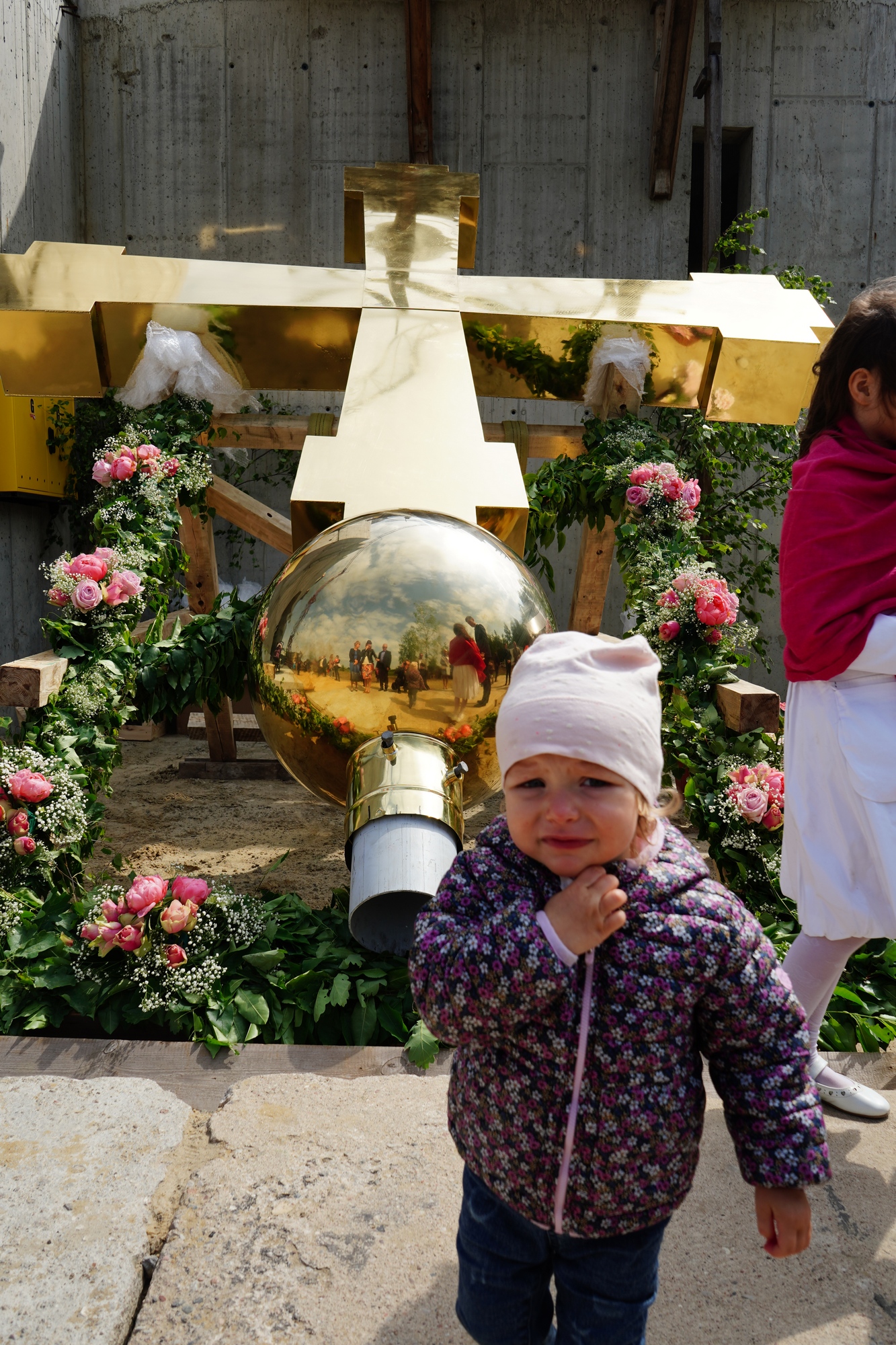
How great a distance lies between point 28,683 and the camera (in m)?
2.47

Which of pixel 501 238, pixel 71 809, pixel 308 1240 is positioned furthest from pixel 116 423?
pixel 308 1240

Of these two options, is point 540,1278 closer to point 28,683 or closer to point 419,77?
point 28,683

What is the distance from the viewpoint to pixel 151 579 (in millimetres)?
2881

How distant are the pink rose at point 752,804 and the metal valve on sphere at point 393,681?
702mm

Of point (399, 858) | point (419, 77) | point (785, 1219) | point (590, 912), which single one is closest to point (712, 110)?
point (419, 77)

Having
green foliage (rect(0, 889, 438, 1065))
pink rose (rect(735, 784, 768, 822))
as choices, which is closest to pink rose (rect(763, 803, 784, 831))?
pink rose (rect(735, 784, 768, 822))

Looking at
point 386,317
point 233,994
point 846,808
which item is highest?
point 386,317

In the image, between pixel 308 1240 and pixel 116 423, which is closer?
pixel 308 1240

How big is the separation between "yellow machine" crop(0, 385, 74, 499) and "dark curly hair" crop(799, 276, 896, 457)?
14.5ft

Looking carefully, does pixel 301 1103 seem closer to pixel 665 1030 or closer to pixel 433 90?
pixel 665 1030

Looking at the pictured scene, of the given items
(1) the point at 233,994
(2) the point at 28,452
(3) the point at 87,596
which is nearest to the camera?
(1) the point at 233,994

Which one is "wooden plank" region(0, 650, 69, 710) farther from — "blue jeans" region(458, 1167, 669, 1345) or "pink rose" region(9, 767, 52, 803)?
"blue jeans" region(458, 1167, 669, 1345)

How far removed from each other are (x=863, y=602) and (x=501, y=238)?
577cm

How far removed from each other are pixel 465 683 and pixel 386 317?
1427 millimetres
